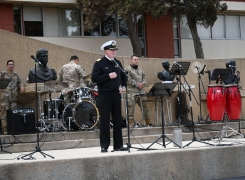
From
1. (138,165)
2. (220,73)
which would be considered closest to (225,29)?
(220,73)

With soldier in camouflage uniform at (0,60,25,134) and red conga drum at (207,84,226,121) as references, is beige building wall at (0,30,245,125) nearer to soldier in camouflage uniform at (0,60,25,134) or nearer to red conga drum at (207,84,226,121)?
soldier in camouflage uniform at (0,60,25,134)

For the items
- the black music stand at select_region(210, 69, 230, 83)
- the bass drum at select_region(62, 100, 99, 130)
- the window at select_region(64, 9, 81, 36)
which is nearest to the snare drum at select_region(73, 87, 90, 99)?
the bass drum at select_region(62, 100, 99, 130)

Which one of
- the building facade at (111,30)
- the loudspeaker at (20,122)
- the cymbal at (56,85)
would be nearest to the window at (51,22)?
the building facade at (111,30)

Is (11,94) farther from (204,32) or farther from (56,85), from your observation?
(204,32)

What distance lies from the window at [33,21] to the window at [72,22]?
123 centimetres

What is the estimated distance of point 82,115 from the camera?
1602 centimetres

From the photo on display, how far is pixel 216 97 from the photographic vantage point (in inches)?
690

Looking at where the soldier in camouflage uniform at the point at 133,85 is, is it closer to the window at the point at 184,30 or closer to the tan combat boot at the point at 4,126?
the tan combat boot at the point at 4,126

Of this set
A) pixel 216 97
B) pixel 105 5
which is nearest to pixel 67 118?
pixel 216 97

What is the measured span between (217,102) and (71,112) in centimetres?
394

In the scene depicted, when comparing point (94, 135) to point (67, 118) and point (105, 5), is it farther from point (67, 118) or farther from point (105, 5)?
point (105, 5)

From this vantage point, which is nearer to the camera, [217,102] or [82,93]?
[82,93]

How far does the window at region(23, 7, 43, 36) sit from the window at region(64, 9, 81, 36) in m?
1.23

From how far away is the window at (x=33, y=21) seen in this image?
1070 inches
